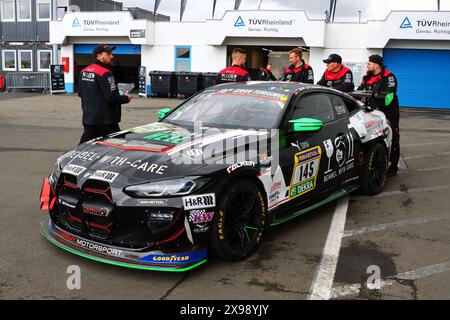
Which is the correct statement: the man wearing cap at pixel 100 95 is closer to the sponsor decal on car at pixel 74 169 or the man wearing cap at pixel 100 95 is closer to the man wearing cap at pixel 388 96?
the sponsor decal on car at pixel 74 169

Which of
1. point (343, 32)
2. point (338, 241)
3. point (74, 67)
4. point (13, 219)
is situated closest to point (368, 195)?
point (338, 241)

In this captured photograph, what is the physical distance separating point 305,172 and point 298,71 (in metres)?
4.38

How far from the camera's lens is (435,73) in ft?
70.0

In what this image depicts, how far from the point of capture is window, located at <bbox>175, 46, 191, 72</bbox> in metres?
24.4

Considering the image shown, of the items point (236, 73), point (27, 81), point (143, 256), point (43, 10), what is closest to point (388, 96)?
point (236, 73)

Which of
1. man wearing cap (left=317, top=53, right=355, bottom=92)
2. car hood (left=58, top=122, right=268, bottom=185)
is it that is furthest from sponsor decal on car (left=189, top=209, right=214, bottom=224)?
man wearing cap (left=317, top=53, right=355, bottom=92)

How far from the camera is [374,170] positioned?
6.00m

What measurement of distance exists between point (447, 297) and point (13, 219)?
4.00 meters

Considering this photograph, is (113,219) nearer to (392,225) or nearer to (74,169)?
(74,169)

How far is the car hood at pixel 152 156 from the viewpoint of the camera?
140 inches

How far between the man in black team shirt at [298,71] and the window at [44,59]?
84.0 ft

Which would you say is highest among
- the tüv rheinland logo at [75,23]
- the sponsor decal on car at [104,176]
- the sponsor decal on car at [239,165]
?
the tüv rheinland logo at [75,23]

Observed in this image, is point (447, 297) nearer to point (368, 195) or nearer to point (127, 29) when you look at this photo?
point (368, 195)

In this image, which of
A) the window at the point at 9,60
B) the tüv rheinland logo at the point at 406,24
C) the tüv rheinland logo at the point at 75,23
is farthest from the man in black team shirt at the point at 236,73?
the window at the point at 9,60
